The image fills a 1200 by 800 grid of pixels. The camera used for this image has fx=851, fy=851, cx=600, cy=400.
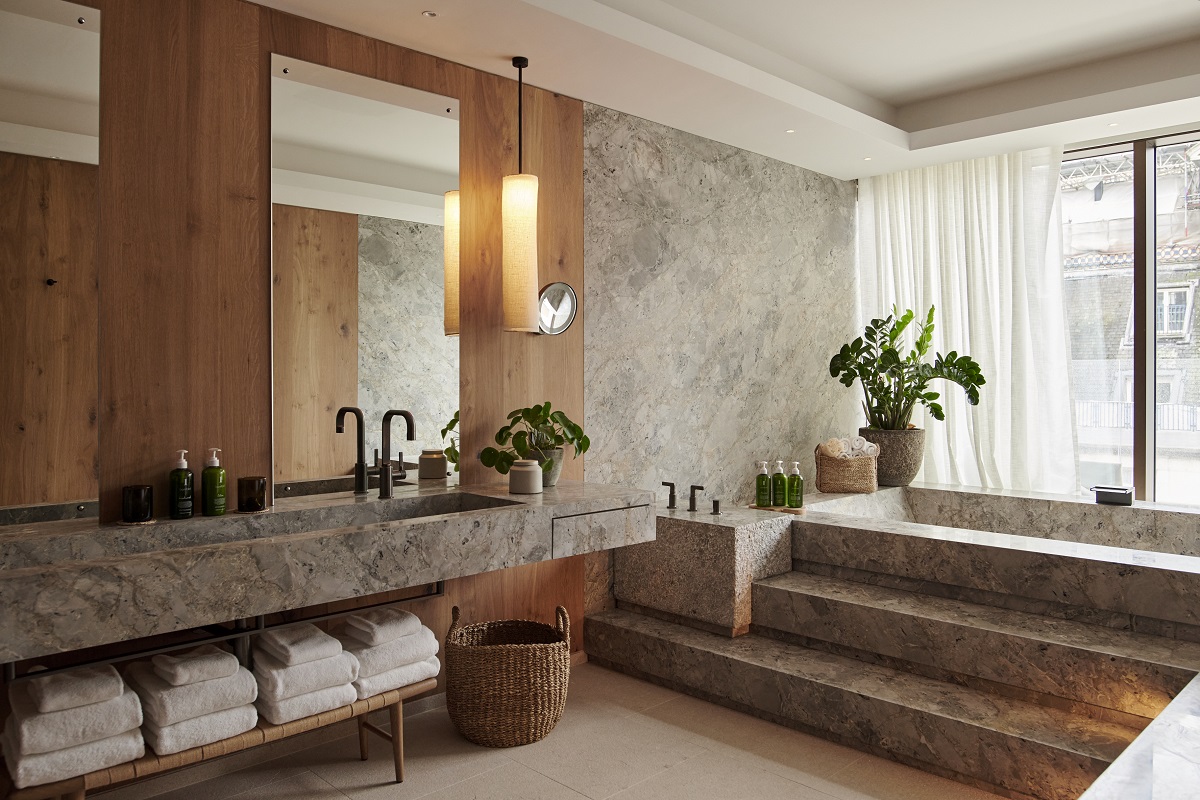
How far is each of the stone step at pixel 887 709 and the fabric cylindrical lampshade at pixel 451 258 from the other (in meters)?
1.40

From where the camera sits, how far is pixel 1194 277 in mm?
4094

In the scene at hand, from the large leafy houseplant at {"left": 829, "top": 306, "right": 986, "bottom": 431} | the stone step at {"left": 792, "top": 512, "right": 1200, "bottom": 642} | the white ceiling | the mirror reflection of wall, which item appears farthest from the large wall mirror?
the large leafy houseplant at {"left": 829, "top": 306, "right": 986, "bottom": 431}

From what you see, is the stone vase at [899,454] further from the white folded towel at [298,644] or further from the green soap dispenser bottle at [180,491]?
the green soap dispenser bottle at [180,491]

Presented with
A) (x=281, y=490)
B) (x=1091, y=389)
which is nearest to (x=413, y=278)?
(x=281, y=490)

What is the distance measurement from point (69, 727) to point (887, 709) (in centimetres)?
220

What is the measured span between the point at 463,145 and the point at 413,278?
21.5 inches

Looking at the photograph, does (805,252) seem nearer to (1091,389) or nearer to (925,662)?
(1091,389)

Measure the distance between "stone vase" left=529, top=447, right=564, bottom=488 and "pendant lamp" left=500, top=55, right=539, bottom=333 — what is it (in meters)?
0.46

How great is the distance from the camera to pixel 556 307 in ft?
11.1

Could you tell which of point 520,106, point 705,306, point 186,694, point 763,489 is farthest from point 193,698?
point 705,306

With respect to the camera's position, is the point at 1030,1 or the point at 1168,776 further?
the point at 1030,1

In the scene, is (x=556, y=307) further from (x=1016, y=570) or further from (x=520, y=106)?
(x=1016, y=570)

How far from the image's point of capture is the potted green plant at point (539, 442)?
3.03 m

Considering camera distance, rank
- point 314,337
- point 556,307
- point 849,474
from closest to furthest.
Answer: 1. point 314,337
2. point 556,307
3. point 849,474
